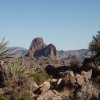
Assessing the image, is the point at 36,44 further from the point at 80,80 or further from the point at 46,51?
the point at 80,80

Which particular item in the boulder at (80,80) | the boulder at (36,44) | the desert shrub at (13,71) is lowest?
the boulder at (80,80)

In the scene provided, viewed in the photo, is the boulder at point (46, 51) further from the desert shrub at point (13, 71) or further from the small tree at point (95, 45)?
the desert shrub at point (13, 71)

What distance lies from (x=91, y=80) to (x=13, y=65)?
4632 mm

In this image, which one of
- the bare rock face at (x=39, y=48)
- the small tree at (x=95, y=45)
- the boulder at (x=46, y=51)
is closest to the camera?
the small tree at (x=95, y=45)

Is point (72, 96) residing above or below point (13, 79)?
below

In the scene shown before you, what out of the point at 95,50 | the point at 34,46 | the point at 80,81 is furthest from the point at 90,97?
the point at 34,46

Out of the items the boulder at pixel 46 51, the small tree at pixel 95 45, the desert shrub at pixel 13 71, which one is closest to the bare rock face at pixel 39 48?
the boulder at pixel 46 51

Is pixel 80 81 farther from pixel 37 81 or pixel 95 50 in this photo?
pixel 95 50

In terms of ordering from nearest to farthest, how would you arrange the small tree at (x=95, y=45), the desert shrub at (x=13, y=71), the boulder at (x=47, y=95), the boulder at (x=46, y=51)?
the boulder at (x=47, y=95) → the desert shrub at (x=13, y=71) → the small tree at (x=95, y=45) → the boulder at (x=46, y=51)

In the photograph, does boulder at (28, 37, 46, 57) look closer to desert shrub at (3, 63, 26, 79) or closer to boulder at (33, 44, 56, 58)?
boulder at (33, 44, 56, 58)

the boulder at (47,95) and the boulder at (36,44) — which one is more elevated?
the boulder at (36,44)

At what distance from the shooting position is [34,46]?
13575cm

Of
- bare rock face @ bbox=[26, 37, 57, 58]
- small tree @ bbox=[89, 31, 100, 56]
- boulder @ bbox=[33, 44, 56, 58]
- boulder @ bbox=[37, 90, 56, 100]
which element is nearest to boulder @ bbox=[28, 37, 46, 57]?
bare rock face @ bbox=[26, 37, 57, 58]

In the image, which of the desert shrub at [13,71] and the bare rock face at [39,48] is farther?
the bare rock face at [39,48]
